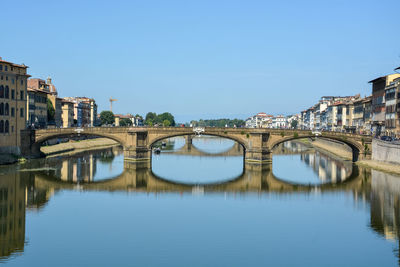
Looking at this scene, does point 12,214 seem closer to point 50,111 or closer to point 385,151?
point 385,151

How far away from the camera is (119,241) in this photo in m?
37.2

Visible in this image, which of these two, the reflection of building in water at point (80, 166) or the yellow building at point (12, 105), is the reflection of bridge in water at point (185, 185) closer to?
the reflection of building in water at point (80, 166)

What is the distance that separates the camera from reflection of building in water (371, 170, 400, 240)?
41316mm

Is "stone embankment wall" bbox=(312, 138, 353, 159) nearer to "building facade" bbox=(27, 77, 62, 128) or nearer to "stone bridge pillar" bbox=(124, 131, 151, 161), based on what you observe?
"stone bridge pillar" bbox=(124, 131, 151, 161)

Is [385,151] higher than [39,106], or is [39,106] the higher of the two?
[39,106]

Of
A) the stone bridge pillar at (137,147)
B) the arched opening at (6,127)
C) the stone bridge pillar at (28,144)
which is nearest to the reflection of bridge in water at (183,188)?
the stone bridge pillar at (137,147)

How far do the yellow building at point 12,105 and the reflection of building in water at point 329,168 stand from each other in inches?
2121

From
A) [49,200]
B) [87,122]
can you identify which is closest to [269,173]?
[49,200]

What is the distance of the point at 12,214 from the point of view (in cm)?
4562

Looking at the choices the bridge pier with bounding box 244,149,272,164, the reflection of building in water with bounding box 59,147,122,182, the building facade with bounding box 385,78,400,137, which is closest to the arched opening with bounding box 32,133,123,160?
A: the reflection of building in water with bounding box 59,147,122,182

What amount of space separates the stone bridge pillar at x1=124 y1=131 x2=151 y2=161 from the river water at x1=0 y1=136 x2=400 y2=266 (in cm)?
1083

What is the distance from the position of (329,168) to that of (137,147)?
37.2 meters

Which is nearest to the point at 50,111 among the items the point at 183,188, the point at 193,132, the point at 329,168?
the point at 193,132

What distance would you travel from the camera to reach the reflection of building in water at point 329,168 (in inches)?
3003
